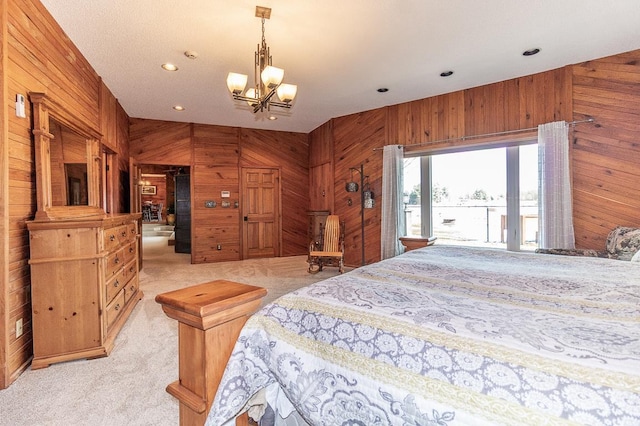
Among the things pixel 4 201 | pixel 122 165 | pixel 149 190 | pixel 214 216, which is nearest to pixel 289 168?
pixel 214 216

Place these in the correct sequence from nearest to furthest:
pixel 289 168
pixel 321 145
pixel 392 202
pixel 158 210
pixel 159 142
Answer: pixel 392 202 → pixel 159 142 → pixel 321 145 → pixel 289 168 → pixel 158 210

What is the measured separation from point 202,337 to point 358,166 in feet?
16.2

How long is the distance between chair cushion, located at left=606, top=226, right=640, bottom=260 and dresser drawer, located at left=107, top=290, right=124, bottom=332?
184 inches

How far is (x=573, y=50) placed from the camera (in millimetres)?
3209

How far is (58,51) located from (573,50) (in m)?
5.13

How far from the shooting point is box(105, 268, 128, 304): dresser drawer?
2.58 meters

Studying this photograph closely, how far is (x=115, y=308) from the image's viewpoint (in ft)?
9.07

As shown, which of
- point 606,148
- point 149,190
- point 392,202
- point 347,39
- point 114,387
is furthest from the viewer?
point 149,190

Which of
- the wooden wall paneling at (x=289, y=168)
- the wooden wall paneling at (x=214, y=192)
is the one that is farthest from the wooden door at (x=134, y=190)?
the wooden wall paneling at (x=289, y=168)

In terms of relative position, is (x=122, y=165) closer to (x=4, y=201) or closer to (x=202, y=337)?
(x=4, y=201)

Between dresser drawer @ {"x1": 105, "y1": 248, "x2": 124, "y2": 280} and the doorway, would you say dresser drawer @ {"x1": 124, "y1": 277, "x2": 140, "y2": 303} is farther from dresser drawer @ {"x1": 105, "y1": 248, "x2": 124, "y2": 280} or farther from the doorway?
the doorway

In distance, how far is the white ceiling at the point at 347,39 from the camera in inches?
98.7

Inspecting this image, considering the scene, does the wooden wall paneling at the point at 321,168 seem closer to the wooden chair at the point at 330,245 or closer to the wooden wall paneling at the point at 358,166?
the wooden wall paneling at the point at 358,166

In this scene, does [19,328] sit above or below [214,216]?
below
